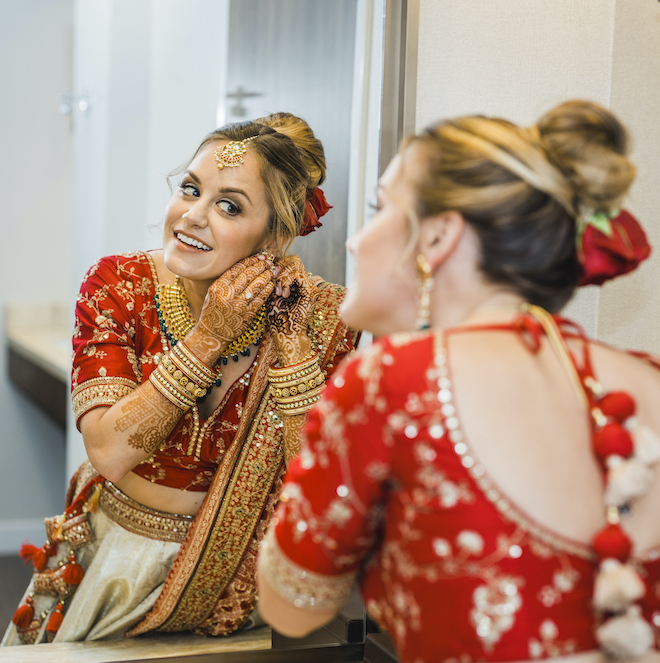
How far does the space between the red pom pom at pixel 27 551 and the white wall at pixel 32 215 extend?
0.04 feet

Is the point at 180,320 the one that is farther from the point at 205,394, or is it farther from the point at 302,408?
the point at 302,408

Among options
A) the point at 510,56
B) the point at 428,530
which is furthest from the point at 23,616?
the point at 510,56

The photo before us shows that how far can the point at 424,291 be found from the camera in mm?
714

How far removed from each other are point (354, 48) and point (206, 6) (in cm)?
26

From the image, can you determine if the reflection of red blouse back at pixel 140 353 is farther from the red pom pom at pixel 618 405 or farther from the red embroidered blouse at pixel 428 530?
the red pom pom at pixel 618 405

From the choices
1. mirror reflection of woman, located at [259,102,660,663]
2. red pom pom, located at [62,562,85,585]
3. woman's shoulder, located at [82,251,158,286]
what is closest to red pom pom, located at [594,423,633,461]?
mirror reflection of woman, located at [259,102,660,663]

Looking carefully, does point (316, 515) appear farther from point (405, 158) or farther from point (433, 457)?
point (405, 158)

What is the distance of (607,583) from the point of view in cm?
58

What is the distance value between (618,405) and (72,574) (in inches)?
38.2

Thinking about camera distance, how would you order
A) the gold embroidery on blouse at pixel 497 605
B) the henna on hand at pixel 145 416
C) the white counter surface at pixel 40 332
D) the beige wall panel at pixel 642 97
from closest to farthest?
the gold embroidery on blouse at pixel 497 605, the henna on hand at pixel 145 416, the white counter surface at pixel 40 332, the beige wall panel at pixel 642 97

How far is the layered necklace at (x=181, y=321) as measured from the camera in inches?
48.9

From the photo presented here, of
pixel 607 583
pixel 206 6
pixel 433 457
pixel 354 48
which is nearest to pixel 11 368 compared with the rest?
pixel 206 6

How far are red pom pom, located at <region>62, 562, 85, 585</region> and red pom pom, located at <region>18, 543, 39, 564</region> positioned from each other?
0.21 feet

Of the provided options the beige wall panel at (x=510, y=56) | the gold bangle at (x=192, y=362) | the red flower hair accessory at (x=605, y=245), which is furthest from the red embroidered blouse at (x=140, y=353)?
the red flower hair accessory at (x=605, y=245)
